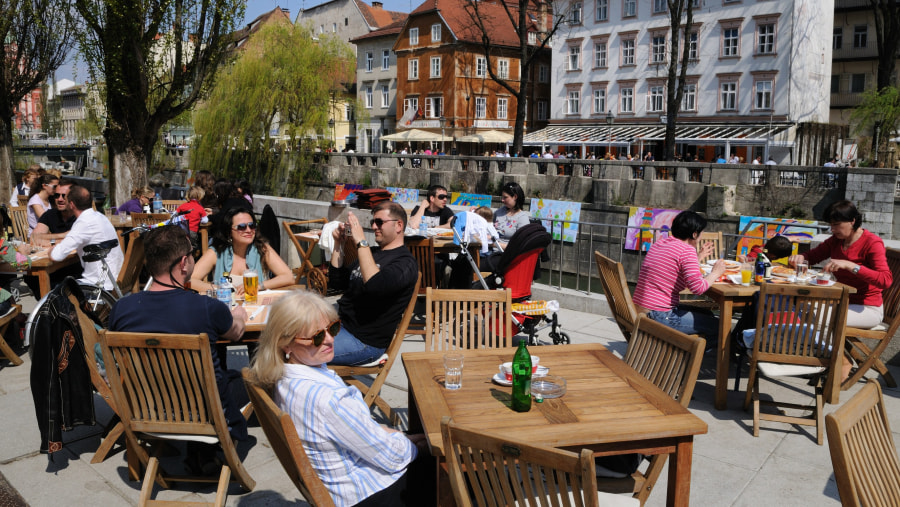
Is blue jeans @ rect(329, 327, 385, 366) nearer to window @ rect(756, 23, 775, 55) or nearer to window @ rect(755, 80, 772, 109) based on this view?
window @ rect(755, 80, 772, 109)

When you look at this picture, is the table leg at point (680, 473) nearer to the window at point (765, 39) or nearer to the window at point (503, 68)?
the window at point (765, 39)

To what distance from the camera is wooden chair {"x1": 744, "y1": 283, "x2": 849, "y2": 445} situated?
4.61 m

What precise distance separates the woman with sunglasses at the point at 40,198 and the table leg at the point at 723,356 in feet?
30.7

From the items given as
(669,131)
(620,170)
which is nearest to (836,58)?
(669,131)

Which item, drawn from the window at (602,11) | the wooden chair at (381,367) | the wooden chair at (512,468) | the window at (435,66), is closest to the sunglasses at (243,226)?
the wooden chair at (381,367)

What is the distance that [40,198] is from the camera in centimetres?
1064

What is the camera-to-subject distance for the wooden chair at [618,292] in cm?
538

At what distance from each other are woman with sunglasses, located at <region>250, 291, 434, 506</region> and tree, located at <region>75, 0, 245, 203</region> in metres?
12.1

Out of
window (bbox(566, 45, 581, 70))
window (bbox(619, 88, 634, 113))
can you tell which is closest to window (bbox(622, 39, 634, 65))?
window (bbox(619, 88, 634, 113))

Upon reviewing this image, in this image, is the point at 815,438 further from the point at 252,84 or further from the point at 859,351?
the point at 252,84

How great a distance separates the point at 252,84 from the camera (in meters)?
31.0

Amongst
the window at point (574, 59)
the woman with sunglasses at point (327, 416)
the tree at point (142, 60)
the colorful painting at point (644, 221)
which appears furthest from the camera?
the window at point (574, 59)

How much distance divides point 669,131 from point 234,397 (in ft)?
97.8

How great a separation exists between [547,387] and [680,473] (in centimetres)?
67
